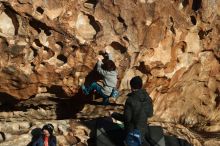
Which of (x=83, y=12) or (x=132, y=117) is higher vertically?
(x=83, y=12)

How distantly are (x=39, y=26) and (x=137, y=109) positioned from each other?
3944 millimetres

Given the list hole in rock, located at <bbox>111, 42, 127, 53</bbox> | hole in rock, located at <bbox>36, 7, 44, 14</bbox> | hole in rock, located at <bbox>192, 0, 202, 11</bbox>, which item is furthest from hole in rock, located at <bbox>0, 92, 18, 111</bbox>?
hole in rock, located at <bbox>192, 0, 202, 11</bbox>

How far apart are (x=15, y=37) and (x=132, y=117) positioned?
425 cm

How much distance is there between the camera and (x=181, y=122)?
1745 cm

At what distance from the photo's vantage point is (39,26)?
44.3 feet

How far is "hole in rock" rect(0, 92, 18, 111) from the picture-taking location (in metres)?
14.5

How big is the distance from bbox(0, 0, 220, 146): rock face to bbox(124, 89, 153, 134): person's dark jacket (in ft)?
8.30

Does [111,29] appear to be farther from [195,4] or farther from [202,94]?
[202,94]

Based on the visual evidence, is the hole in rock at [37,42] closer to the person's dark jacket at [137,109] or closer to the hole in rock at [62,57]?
the hole in rock at [62,57]

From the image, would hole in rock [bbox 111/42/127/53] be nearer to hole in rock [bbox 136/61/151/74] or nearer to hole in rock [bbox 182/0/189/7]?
hole in rock [bbox 136/61/151/74]

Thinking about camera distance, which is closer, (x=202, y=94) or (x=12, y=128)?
(x=12, y=128)

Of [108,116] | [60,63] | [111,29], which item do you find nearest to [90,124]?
[108,116]

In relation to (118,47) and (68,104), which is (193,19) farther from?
(68,104)

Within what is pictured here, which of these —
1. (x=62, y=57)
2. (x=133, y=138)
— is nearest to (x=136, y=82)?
(x=133, y=138)
